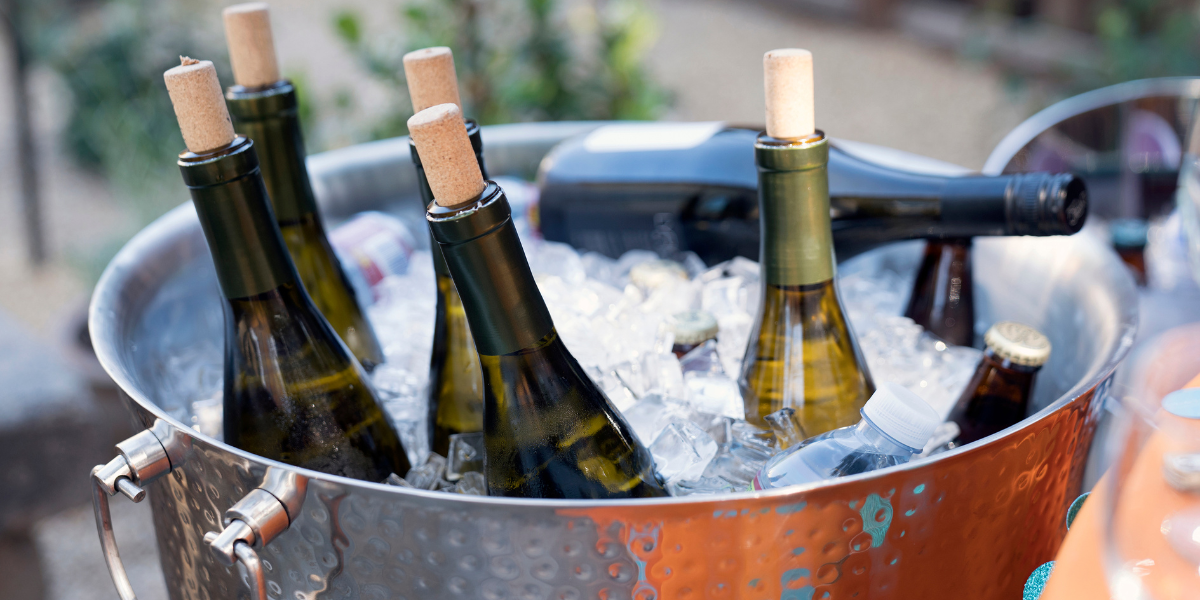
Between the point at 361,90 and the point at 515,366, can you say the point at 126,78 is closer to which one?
the point at 361,90

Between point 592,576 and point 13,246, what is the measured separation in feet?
14.3

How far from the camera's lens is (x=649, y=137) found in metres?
1.11

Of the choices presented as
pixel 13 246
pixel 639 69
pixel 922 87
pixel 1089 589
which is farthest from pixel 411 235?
pixel 922 87

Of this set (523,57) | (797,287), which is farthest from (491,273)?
(523,57)

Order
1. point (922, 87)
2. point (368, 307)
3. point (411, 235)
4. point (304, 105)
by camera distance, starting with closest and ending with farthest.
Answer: point (368, 307)
point (411, 235)
point (304, 105)
point (922, 87)

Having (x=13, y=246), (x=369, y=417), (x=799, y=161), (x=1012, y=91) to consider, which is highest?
(x=799, y=161)

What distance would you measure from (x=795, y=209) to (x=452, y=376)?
1.26 ft

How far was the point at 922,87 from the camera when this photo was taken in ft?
15.1

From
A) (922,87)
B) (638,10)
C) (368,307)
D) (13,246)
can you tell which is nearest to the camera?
(368,307)

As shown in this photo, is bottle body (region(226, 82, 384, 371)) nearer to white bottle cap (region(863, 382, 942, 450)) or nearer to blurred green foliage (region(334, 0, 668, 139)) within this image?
white bottle cap (region(863, 382, 942, 450))

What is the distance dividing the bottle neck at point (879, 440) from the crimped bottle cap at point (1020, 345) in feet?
0.66

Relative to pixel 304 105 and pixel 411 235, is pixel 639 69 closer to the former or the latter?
pixel 304 105

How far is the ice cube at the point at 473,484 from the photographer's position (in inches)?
27.3

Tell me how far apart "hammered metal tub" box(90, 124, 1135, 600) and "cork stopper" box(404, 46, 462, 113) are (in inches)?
12.1
